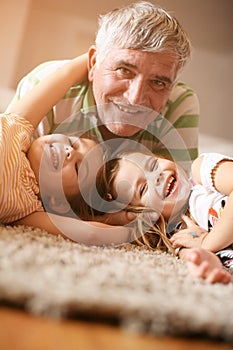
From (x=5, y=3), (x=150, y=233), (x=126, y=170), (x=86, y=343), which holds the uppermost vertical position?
(x=5, y=3)

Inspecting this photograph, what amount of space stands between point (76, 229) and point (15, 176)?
195 millimetres

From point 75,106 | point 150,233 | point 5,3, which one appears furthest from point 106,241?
point 5,3

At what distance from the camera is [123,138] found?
56.2 inches

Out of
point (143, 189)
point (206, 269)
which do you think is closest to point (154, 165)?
point (143, 189)

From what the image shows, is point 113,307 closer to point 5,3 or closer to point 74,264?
point 74,264

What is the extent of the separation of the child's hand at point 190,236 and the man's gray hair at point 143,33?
0.55 meters

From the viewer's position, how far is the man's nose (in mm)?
1287

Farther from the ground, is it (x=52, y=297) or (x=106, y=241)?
(x=52, y=297)

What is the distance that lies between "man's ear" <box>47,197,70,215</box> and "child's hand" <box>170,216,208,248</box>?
0.32 m

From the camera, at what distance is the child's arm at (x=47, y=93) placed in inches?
48.6

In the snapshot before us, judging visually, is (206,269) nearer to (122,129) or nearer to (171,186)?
(171,186)

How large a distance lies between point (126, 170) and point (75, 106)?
1.20 ft

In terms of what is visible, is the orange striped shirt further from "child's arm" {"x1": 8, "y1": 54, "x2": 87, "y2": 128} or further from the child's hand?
the child's hand

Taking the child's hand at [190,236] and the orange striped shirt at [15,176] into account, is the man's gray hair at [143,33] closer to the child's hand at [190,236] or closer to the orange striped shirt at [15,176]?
the orange striped shirt at [15,176]
